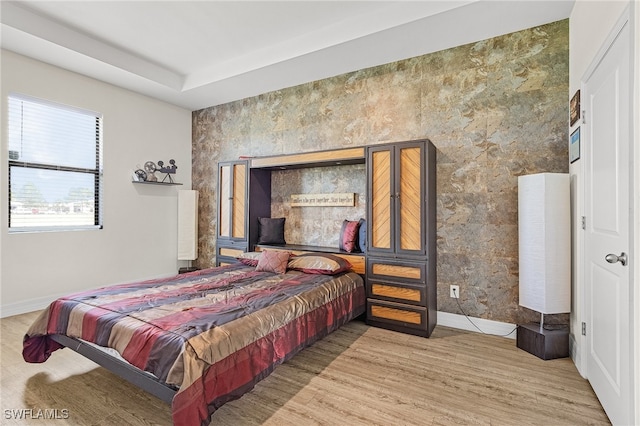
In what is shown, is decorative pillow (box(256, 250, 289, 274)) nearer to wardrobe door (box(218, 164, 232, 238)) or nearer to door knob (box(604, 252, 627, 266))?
wardrobe door (box(218, 164, 232, 238))

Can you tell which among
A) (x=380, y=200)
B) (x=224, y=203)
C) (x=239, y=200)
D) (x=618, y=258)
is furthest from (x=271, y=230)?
(x=618, y=258)

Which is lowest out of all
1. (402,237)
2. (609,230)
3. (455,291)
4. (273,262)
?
(455,291)

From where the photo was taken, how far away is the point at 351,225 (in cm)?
361

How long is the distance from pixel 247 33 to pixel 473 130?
2.69 meters

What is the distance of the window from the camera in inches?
138

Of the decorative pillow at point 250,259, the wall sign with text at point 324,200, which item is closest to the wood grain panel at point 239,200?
the decorative pillow at point 250,259

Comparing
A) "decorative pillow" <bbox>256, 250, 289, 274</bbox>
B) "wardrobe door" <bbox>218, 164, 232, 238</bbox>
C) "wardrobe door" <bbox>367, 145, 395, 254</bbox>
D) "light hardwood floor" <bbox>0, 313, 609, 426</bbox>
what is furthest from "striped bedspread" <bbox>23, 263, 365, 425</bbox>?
"wardrobe door" <bbox>218, 164, 232, 238</bbox>

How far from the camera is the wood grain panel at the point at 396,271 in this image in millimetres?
2984

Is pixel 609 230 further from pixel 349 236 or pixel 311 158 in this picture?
pixel 311 158

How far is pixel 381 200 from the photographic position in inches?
126

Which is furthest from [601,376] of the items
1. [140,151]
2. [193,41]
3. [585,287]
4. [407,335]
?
[140,151]

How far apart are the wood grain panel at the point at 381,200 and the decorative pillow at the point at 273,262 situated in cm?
99

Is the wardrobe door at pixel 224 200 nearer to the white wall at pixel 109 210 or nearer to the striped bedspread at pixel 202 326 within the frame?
the white wall at pixel 109 210

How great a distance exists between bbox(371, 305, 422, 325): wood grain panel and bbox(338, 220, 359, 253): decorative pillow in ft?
2.38
